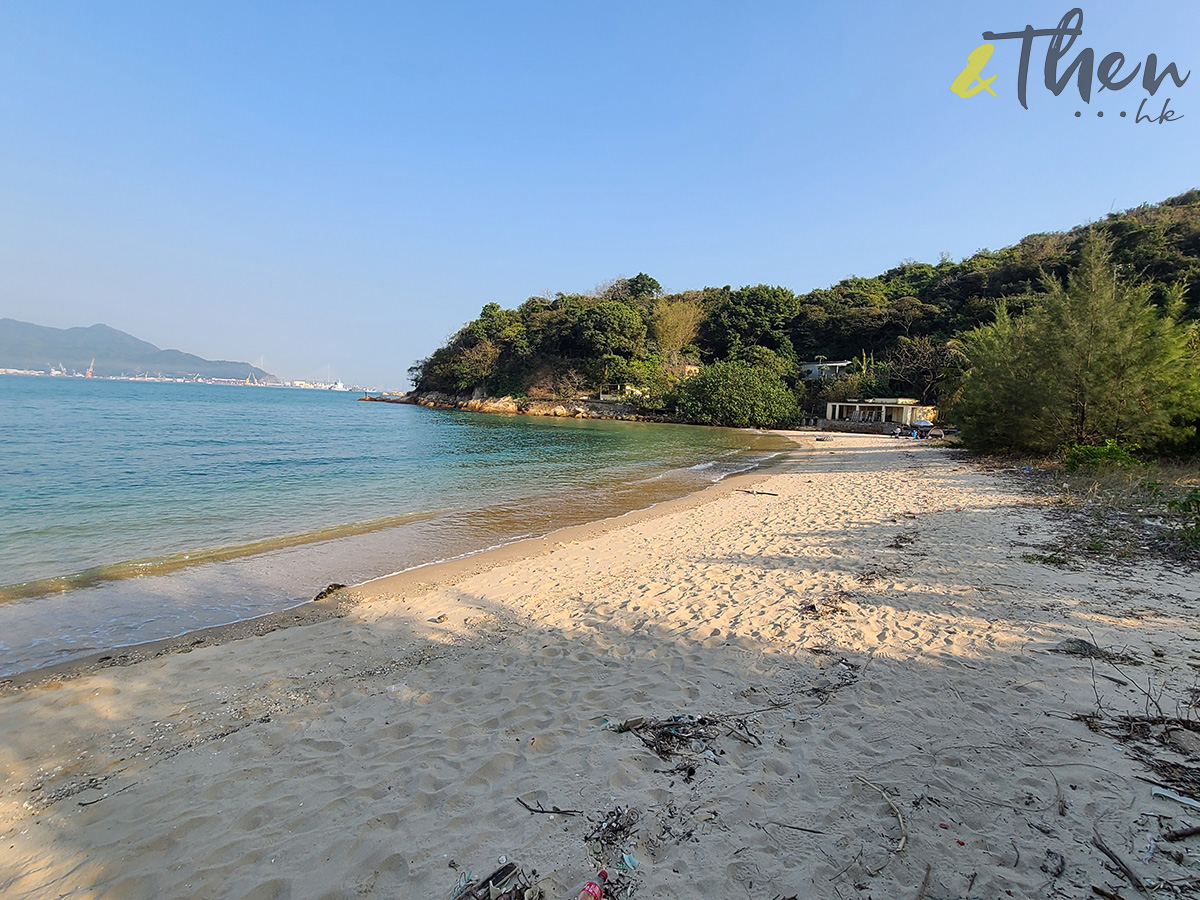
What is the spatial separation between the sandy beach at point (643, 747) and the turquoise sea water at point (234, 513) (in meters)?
1.67

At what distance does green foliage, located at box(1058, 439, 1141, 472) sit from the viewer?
37.9ft

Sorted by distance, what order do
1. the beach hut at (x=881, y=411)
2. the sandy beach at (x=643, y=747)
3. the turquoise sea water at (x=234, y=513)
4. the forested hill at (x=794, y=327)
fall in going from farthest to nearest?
the forested hill at (x=794, y=327) < the beach hut at (x=881, y=411) < the turquoise sea water at (x=234, y=513) < the sandy beach at (x=643, y=747)

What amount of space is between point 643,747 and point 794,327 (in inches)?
2602

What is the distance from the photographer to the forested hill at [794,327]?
45219 millimetres

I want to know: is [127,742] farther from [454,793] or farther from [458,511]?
[458,511]

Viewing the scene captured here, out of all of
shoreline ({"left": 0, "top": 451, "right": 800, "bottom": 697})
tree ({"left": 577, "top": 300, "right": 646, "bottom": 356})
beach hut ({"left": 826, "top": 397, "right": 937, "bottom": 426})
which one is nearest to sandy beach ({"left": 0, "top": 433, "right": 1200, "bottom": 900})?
shoreline ({"left": 0, "top": 451, "right": 800, "bottom": 697})

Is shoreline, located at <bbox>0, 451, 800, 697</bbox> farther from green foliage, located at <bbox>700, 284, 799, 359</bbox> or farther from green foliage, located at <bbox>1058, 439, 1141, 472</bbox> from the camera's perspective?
green foliage, located at <bbox>700, 284, 799, 359</bbox>

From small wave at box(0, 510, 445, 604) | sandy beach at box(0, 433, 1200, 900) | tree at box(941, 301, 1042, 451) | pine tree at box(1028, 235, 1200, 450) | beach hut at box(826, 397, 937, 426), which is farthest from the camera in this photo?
beach hut at box(826, 397, 937, 426)

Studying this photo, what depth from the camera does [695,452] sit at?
87.6 feet

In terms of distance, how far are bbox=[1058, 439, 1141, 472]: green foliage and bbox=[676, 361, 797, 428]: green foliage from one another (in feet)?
113

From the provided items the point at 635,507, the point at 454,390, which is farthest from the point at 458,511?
the point at 454,390

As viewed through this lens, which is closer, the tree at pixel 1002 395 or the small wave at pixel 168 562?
the small wave at pixel 168 562

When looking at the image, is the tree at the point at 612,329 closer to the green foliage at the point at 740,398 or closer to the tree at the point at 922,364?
the green foliage at the point at 740,398

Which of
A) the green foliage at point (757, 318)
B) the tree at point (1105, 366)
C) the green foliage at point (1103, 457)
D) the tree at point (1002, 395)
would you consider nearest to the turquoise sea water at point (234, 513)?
the tree at point (1002, 395)
